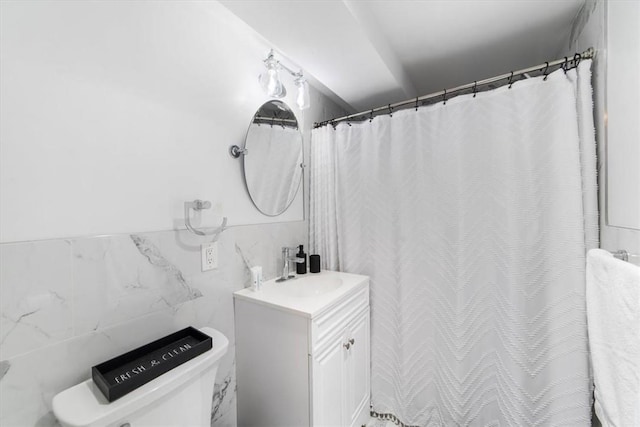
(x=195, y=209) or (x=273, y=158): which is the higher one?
(x=273, y=158)

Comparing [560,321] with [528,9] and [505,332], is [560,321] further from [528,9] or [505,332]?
[528,9]

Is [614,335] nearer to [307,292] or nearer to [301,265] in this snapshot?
[307,292]

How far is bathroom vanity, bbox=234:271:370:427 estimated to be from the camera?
1048 millimetres

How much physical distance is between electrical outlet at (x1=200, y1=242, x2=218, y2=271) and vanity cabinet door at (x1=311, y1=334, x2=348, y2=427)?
62 centimetres

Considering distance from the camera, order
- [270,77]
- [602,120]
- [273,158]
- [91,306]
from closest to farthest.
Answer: [91,306] < [602,120] < [270,77] < [273,158]

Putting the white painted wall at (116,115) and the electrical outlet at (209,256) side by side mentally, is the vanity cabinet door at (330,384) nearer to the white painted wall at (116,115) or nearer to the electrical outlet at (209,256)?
the electrical outlet at (209,256)

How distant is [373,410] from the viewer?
5.12 ft

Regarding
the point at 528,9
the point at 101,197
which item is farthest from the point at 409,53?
the point at 101,197

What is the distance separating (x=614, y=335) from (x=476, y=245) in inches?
A: 21.6

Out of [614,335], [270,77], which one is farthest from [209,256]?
[614,335]

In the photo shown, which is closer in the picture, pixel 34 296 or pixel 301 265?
pixel 34 296

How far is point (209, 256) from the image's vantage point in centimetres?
114

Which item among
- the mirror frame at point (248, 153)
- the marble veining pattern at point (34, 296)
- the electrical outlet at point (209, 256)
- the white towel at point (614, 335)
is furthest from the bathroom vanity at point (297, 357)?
the white towel at point (614, 335)

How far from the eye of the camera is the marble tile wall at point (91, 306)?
2.21ft
